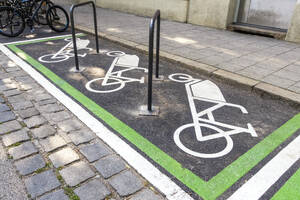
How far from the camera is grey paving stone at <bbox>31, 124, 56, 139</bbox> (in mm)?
2895

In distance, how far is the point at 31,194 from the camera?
211 centimetres

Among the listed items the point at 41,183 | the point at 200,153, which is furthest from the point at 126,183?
the point at 200,153

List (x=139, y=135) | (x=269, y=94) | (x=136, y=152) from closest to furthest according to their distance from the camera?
(x=136, y=152) → (x=139, y=135) → (x=269, y=94)

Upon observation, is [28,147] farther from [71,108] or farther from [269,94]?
[269,94]

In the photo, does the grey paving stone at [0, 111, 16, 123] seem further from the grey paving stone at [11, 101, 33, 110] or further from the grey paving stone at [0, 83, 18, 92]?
the grey paving stone at [0, 83, 18, 92]

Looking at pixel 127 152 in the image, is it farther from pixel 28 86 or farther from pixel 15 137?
pixel 28 86

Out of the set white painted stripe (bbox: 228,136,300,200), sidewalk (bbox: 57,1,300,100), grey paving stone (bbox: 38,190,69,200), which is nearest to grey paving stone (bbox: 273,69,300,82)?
sidewalk (bbox: 57,1,300,100)

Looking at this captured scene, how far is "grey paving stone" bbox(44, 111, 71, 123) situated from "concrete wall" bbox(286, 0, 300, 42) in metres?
6.37

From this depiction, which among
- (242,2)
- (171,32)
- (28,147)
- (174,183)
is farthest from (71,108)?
(242,2)

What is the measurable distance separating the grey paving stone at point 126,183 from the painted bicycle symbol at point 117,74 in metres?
1.97

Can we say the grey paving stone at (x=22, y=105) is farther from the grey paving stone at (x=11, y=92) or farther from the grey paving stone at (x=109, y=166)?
the grey paving stone at (x=109, y=166)

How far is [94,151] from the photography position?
265 centimetres

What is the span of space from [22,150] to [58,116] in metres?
0.75

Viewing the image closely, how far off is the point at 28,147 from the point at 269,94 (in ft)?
11.3
